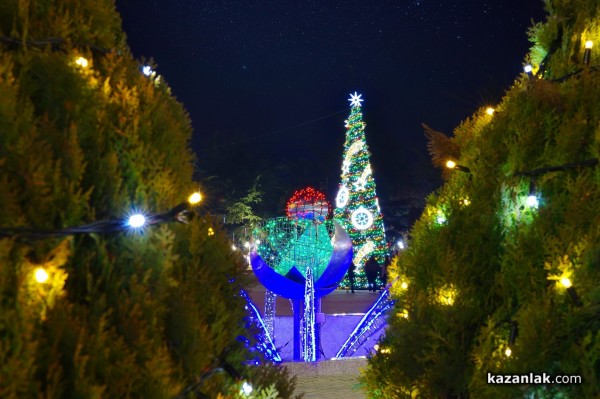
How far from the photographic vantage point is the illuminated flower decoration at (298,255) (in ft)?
31.9

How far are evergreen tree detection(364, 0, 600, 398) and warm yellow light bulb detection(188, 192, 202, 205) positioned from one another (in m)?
1.57

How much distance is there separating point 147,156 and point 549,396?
2.00 m

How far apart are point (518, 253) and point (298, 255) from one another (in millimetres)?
6998

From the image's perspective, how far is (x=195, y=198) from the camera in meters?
2.06

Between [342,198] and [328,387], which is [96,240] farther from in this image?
[342,198]

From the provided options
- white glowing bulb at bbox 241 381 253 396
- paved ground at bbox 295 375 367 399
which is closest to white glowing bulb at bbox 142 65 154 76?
white glowing bulb at bbox 241 381 253 396

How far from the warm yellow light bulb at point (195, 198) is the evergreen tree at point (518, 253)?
5.17 ft

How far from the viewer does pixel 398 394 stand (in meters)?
3.21

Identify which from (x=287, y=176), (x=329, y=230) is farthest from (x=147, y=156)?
(x=287, y=176)

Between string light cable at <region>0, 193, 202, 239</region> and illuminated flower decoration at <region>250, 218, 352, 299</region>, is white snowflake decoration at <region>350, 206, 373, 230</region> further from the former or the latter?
string light cable at <region>0, 193, 202, 239</region>

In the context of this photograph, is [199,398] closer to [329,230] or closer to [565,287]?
[565,287]

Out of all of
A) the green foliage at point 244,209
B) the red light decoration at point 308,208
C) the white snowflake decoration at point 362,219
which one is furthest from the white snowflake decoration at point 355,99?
the red light decoration at point 308,208

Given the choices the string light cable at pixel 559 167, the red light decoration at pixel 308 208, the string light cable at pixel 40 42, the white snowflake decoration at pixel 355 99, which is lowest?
the string light cable at pixel 559 167

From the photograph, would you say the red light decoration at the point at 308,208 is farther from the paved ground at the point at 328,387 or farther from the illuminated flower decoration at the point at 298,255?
the paved ground at the point at 328,387
